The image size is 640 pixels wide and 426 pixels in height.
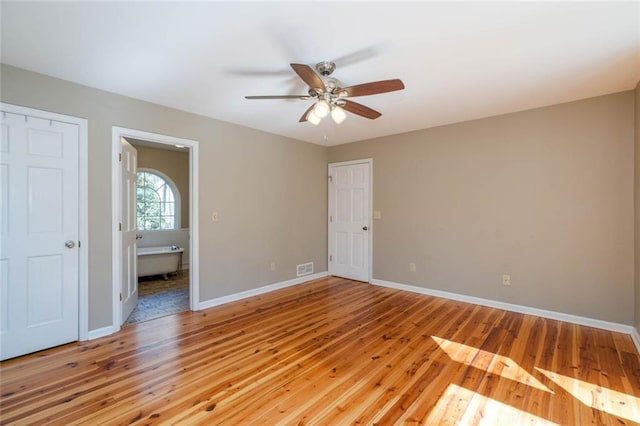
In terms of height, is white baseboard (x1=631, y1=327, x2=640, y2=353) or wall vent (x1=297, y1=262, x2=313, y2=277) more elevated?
wall vent (x1=297, y1=262, x2=313, y2=277)

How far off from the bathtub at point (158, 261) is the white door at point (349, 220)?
2791 millimetres

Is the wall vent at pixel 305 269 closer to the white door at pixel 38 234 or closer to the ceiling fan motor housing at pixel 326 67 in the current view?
the white door at pixel 38 234

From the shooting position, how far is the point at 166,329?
301 cm

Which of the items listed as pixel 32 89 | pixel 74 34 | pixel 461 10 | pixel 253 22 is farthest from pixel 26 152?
pixel 461 10

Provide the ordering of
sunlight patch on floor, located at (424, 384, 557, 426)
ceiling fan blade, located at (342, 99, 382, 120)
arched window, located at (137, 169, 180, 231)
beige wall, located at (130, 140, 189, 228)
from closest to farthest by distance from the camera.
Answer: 1. sunlight patch on floor, located at (424, 384, 557, 426)
2. ceiling fan blade, located at (342, 99, 382, 120)
3. beige wall, located at (130, 140, 189, 228)
4. arched window, located at (137, 169, 180, 231)

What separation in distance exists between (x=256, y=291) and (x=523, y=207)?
12.0 ft

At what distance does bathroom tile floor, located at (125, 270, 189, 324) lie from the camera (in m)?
3.46

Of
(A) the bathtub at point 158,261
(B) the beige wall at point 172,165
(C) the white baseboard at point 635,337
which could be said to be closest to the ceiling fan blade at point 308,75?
(C) the white baseboard at point 635,337

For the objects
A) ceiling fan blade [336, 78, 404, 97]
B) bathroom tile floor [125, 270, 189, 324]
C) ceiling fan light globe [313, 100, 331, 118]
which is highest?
ceiling fan blade [336, 78, 404, 97]

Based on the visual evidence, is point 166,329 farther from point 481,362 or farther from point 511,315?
point 511,315

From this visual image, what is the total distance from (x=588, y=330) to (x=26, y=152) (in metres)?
5.57

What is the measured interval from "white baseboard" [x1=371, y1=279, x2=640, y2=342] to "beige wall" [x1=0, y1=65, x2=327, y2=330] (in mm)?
1747

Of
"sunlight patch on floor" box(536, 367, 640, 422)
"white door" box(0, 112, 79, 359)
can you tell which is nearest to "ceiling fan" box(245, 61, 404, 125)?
"white door" box(0, 112, 79, 359)

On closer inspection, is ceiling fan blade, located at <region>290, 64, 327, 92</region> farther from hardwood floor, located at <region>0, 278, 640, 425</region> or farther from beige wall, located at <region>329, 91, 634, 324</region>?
beige wall, located at <region>329, 91, 634, 324</region>
